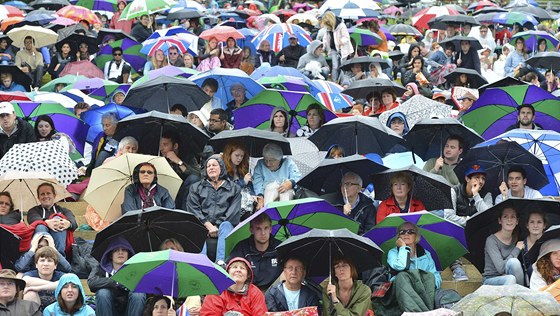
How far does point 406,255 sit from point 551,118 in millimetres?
5962

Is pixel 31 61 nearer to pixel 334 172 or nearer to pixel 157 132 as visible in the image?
pixel 157 132

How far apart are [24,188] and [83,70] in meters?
11.1

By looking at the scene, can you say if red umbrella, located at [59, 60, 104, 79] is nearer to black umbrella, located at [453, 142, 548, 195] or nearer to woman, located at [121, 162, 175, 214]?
woman, located at [121, 162, 175, 214]

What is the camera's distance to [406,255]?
16.7 m

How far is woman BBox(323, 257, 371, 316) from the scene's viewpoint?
16.0 metres

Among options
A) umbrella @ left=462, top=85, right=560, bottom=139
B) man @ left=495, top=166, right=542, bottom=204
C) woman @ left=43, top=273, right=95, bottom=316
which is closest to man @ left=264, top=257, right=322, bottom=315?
woman @ left=43, top=273, right=95, bottom=316

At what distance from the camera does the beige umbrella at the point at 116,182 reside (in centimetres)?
1848

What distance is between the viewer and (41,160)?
66.5 feet

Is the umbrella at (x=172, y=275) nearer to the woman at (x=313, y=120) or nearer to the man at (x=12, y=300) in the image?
the man at (x=12, y=300)

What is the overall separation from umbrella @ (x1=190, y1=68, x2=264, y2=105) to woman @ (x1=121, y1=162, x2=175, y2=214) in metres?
5.49

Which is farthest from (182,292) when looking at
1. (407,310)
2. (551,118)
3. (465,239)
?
(551,118)

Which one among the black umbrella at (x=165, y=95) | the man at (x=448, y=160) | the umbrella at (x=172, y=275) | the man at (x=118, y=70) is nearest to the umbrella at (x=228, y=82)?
the black umbrella at (x=165, y=95)

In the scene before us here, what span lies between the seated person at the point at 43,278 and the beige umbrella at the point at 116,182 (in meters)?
1.68

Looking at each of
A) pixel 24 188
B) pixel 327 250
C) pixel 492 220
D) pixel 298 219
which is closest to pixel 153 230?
pixel 298 219
